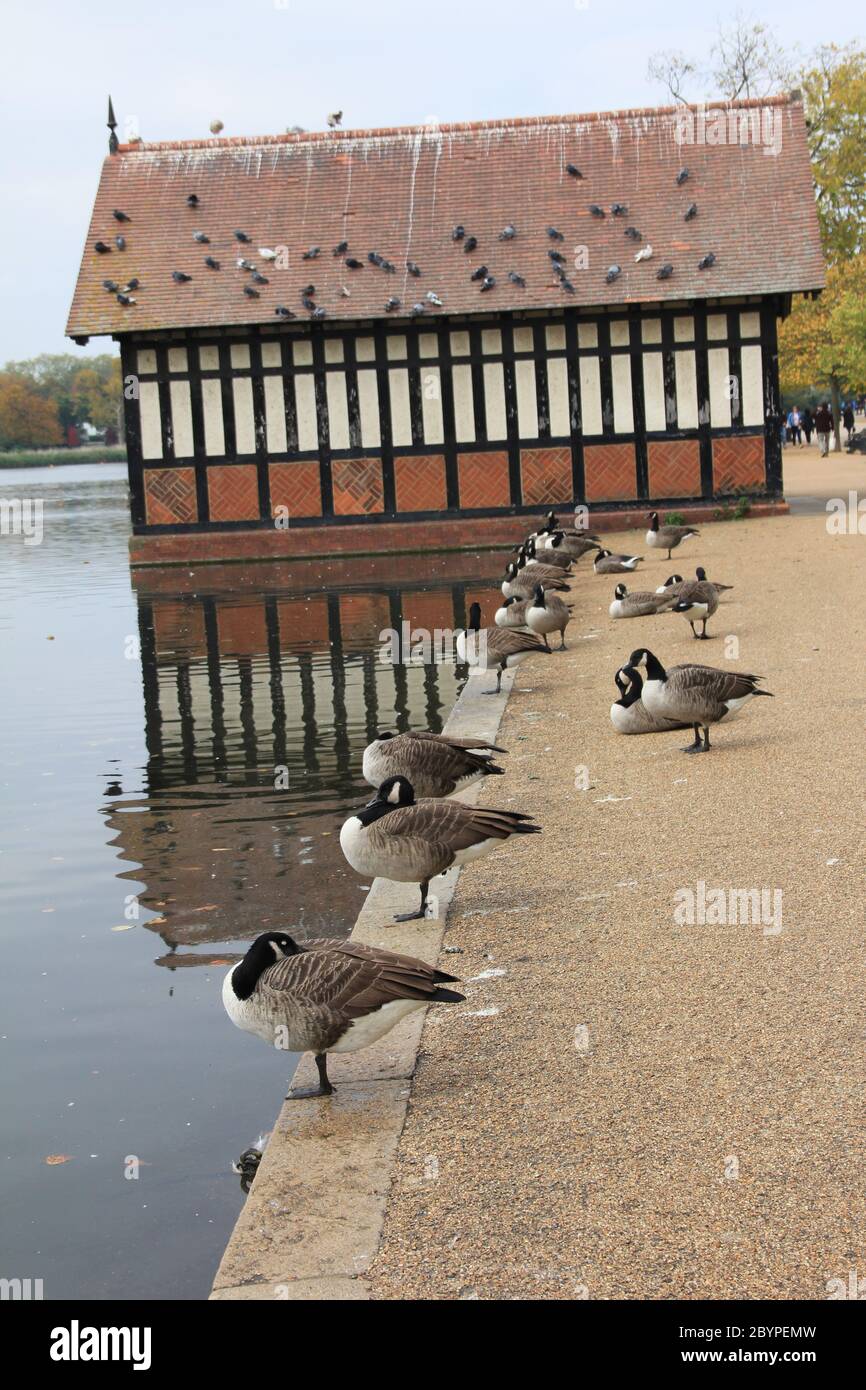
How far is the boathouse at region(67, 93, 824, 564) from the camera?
103 ft

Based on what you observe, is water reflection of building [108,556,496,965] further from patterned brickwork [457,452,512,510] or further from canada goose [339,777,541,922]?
patterned brickwork [457,452,512,510]

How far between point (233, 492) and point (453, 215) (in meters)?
7.80

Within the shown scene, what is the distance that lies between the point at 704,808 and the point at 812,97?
5164 centimetres

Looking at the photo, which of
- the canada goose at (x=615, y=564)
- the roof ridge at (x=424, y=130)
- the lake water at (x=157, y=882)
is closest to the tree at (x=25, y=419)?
the roof ridge at (x=424, y=130)

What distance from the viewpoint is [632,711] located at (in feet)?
39.8

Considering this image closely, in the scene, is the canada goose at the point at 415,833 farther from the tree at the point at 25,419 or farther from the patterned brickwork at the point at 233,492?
the tree at the point at 25,419

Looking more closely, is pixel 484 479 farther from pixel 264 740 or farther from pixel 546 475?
pixel 264 740

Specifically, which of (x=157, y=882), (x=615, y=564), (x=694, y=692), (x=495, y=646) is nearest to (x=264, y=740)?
(x=495, y=646)

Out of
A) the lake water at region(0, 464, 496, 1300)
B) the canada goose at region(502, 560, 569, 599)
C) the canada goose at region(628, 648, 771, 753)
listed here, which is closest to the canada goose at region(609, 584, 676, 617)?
the canada goose at region(502, 560, 569, 599)

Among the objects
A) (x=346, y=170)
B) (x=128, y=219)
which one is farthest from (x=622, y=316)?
(x=128, y=219)

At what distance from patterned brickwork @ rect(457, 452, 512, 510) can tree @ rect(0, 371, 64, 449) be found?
13115cm

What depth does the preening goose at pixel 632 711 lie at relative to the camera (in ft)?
39.8

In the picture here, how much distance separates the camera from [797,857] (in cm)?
826

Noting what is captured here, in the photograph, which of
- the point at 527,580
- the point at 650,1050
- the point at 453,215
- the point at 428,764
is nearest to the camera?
the point at 650,1050
